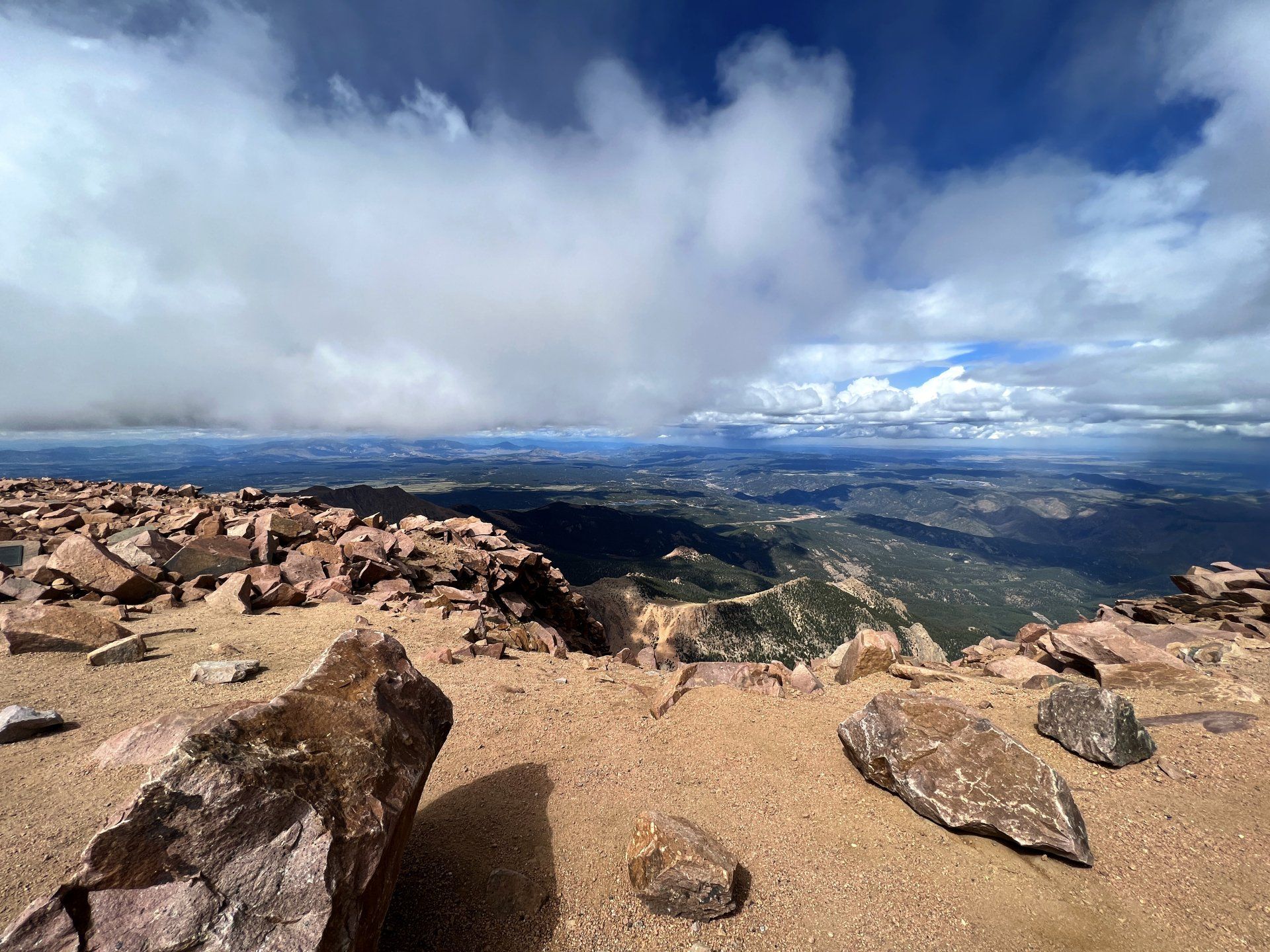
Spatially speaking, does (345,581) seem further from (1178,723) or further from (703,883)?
(1178,723)

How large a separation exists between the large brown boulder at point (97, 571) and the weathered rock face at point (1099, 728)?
77.5 feet

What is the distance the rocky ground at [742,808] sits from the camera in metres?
5.45

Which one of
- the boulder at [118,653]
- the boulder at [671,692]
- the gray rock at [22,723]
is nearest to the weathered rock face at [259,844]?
the gray rock at [22,723]

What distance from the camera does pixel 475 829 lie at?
673cm

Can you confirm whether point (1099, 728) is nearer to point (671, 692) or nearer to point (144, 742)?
point (671, 692)

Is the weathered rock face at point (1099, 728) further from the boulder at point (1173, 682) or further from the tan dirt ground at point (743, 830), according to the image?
the boulder at point (1173, 682)

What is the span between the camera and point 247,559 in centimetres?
1905

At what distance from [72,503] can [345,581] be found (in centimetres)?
2333

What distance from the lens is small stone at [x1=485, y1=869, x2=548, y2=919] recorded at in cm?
547

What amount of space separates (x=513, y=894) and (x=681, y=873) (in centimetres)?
196

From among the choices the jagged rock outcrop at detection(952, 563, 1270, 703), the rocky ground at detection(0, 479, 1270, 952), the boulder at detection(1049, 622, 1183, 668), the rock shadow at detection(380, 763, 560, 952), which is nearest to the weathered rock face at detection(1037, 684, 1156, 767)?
the rocky ground at detection(0, 479, 1270, 952)

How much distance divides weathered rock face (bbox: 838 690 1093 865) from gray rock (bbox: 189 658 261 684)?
12.3 m

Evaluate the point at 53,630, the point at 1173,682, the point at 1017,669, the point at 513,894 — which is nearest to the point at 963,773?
the point at 513,894

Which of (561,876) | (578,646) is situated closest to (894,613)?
(578,646)
